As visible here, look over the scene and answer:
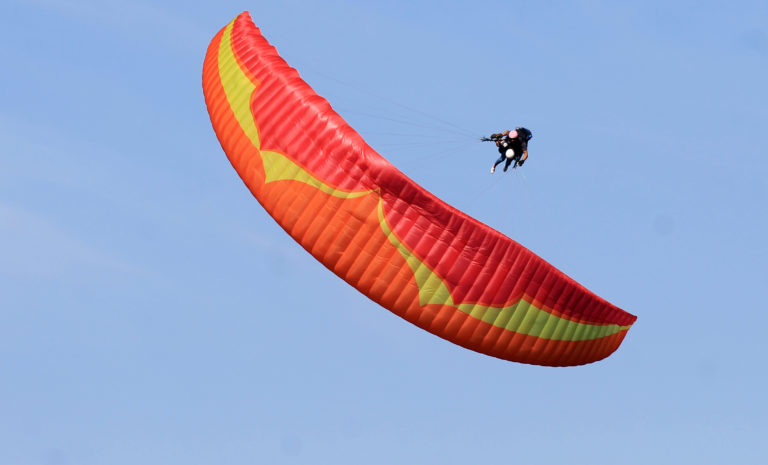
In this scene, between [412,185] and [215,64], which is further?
[215,64]

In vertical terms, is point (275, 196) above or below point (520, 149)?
below

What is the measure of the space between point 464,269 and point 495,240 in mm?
911

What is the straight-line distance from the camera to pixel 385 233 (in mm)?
29984

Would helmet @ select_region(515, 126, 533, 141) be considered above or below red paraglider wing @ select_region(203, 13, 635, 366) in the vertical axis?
above

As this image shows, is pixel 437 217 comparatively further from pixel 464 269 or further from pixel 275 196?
pixel 275 196

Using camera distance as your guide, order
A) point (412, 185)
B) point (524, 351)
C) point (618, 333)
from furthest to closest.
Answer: point (618, 333)
point (524, 351)
point (412, 185)

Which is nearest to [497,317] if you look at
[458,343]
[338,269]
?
[458,343]

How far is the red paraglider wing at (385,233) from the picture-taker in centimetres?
2994

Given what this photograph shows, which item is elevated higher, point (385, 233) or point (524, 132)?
point (524, 132)

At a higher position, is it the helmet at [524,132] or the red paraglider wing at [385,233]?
the helmet at [524,132]

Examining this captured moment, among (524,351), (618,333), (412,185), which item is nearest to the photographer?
(412,185)

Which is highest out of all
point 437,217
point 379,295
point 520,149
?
point 520,149

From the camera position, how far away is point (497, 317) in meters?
31.1

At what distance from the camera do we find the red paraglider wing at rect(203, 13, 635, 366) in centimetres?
2994
